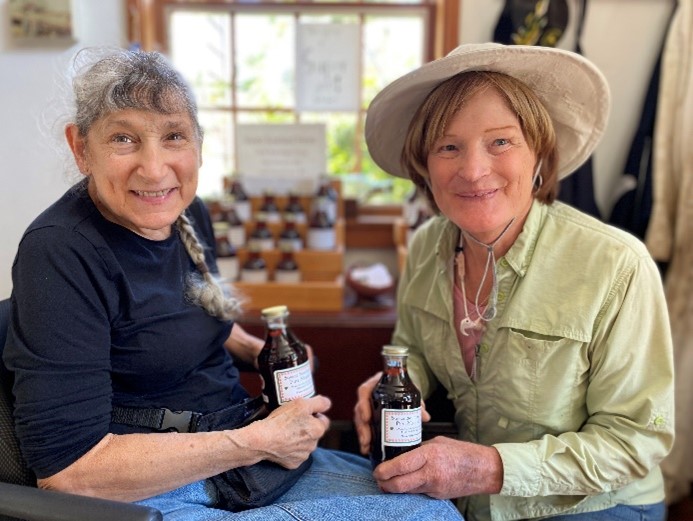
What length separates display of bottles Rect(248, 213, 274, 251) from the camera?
1818mm

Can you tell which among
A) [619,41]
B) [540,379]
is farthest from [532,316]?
[619,41]

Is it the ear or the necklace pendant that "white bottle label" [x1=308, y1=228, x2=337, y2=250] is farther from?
the ear

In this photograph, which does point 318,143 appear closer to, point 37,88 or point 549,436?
point 37,88

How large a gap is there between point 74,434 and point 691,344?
5.54 ft

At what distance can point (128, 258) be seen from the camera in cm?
95

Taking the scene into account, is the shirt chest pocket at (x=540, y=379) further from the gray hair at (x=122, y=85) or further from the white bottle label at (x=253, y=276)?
the white bottle label at (x=253, y=276)

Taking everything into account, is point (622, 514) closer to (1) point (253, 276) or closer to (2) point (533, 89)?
(2) point (533, 89)

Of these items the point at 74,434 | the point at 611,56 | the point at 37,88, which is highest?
the point at 611,56

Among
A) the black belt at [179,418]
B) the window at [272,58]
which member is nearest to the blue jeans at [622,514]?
the black belt at [179,418]

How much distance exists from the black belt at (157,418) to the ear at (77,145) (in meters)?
0.38

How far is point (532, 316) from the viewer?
1.05 metres

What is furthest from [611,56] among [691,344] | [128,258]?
[128,258]

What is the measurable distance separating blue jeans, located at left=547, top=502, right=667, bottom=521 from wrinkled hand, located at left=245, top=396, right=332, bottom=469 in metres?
0.45

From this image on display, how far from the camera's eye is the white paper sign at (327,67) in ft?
6.96
